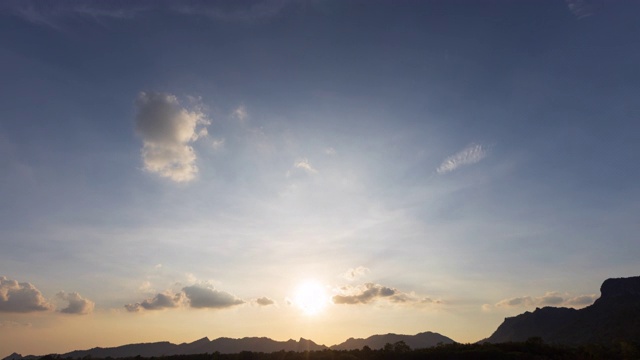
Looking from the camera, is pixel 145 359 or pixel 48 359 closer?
pixel 145 359

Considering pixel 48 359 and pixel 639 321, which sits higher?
pixel 639 321

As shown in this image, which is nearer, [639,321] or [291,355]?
[291,355]

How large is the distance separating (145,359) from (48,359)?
A: 114ft

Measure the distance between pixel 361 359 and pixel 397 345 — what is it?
41.1ft

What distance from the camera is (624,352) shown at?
80.4 m

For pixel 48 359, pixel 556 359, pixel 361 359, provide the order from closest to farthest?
pixel 556 359 → pixel 361 359 → pixel 48 359

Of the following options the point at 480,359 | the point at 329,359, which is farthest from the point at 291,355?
the point at 480,359

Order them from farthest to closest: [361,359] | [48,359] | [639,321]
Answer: [639,321] < [48,359] < [361,359]

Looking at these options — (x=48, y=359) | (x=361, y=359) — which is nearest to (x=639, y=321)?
(x=361, y=359)

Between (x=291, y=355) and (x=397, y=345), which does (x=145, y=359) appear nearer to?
(x=291, y=355)

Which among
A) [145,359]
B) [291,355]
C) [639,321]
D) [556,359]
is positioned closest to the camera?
[556,359]

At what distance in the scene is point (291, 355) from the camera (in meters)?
86.8

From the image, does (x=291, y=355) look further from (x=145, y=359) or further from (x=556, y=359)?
(x=556, y=359)

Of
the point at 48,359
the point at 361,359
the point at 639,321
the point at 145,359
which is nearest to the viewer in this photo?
the point at 361,359
